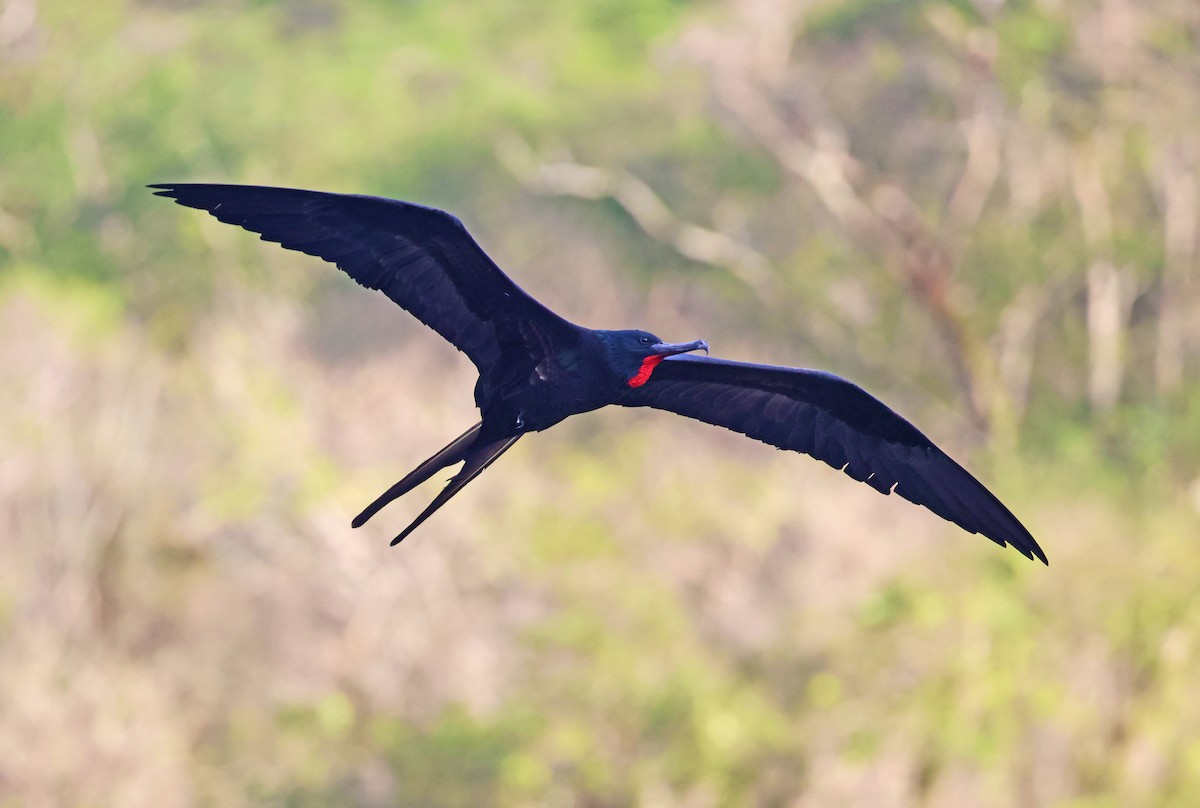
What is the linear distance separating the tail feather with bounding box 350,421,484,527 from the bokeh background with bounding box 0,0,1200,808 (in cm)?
717

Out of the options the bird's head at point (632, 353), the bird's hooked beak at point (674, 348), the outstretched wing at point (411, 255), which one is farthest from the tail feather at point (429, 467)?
the bird's hooked beak at point (674, 348)

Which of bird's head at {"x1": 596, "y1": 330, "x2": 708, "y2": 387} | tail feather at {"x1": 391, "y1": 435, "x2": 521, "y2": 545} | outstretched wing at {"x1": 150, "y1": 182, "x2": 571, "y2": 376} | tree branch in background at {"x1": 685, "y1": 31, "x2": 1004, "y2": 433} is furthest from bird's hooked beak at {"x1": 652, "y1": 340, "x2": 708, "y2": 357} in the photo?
tree branch in background at {"x1": 685, "y1": 31, "x2": 1004, "y2": 433}

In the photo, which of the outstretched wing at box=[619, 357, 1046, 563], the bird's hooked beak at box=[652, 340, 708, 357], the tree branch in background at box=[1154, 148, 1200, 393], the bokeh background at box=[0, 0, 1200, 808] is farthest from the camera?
the tree branch in background at box=[1154, 148, 1200, 393]

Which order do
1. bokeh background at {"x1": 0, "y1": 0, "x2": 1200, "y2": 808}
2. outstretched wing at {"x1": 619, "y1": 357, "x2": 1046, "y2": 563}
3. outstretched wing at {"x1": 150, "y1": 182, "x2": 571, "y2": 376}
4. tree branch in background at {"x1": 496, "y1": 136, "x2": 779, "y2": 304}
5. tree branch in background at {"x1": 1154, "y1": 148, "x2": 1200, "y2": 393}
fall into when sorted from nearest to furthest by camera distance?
outstretched wing at {"x1": 150, "y1": 182, "x2": 571, "y2": 376} → outstretched wing at {"x1": 619, "y1": 357, "x2": 1046, "y2": 563} → bokeh background at {"x1": 0, "y1": 0, "x2": 1200, "y2": 808} → tree branch in background at {"x1": 1154, "y1": 148, "x2": 1200, "y2": 393} → tree branch in background at {"x1": 496, "y1": 136, "x2": 779, "y2": 304}

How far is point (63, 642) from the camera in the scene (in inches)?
516

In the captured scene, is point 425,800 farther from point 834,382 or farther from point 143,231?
point 834,382

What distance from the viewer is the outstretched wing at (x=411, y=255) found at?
525 cm

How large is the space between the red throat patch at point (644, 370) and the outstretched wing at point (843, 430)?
664 millimetres

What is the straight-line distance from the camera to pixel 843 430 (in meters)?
6.46

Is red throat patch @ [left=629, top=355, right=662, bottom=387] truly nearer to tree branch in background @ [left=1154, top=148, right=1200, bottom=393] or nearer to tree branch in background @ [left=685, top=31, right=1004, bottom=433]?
tree branch in background @ [left=685, top=31, right=1004, bottom=433]

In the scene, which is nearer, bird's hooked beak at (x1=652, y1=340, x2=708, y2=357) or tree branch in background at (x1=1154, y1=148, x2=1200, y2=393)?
bird's hooked beak at (x1=652, y1=340, x2=708, y2=357)

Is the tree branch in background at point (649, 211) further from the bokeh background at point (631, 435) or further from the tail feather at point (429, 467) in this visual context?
the tail feather at point (429, 467)

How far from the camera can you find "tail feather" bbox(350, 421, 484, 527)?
5.32 metres

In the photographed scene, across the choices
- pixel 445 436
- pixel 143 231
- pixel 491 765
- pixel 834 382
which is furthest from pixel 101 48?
pixel 834 382
